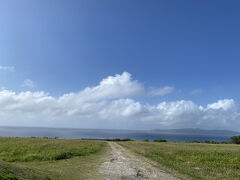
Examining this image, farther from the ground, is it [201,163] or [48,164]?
[48,164]

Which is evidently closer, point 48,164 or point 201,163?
point 48,164

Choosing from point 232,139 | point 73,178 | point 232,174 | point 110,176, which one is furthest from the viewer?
point 232,139

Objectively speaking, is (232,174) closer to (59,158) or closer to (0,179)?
(0,179)

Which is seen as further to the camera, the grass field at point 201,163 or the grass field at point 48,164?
the grass field at point 201,163

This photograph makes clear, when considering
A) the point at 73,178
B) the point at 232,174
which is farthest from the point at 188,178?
the point at 73,178

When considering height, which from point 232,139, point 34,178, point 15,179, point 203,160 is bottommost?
point 232,139

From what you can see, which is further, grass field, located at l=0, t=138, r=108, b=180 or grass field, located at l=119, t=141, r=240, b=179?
grass field, located at l=119, t=141, r=240, b=179

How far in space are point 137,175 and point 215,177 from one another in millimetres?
7466

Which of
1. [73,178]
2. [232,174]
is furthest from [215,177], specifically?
[73,178]

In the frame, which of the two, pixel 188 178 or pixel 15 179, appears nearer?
pixel 15 179

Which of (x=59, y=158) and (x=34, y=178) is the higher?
(x=34, y=178)

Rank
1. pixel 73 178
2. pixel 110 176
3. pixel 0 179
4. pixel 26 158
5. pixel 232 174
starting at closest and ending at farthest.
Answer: pixel 0 179 < pixel 73 178 < pixel 110 176 < pixel 232 174 < pixel 26 158

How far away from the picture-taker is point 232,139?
9194 centimetres

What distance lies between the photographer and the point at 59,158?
23.4m
